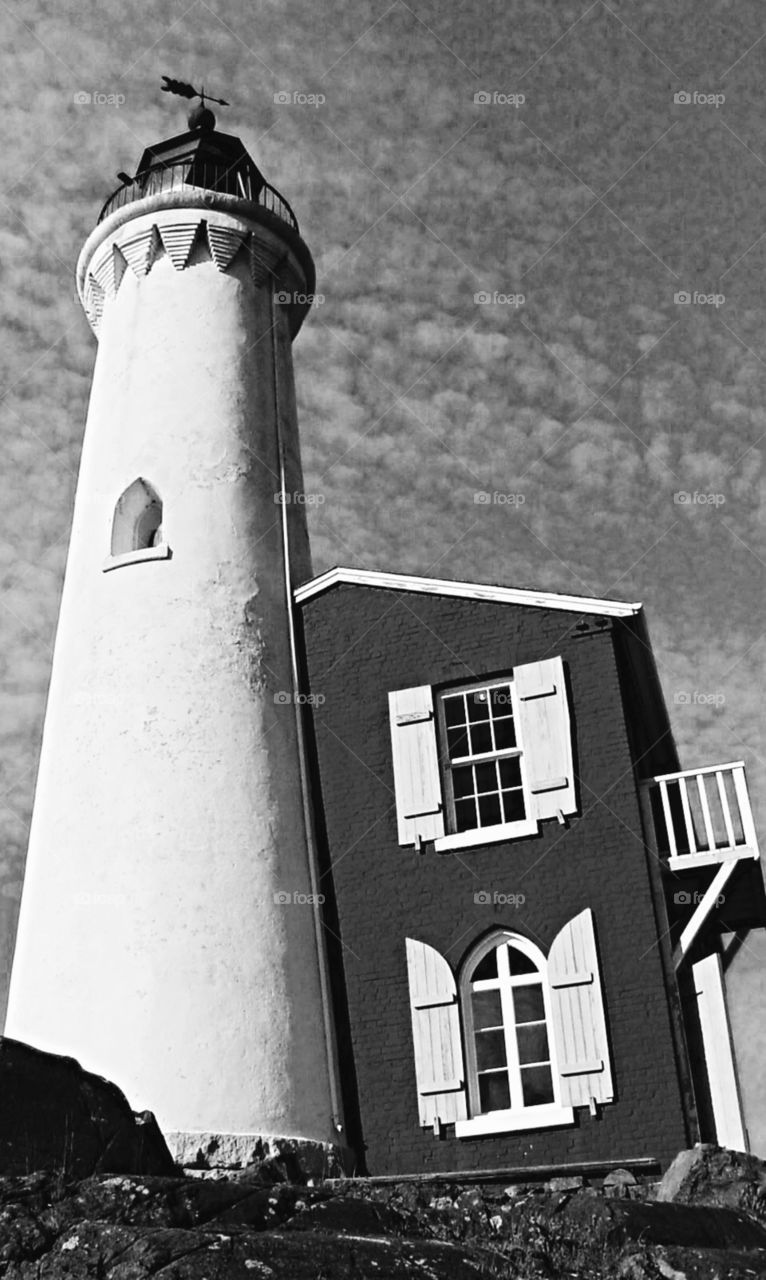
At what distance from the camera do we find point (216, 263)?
2250 cm

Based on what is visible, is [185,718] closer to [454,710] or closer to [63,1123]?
[454,710]

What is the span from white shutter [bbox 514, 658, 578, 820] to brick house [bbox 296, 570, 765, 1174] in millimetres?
28

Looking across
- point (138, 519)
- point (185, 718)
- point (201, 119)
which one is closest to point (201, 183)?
point (201, 119)

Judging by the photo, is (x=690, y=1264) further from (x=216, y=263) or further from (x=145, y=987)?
(x=216, y=263)

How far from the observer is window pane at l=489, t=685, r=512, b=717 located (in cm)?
1858

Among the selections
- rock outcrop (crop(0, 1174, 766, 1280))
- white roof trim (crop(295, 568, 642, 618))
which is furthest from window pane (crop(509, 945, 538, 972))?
rock outcrop (crop(0, 1174, 766, 1280))

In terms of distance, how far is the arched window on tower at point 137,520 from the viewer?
20531 millimetres

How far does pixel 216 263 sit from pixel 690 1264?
17.4 m

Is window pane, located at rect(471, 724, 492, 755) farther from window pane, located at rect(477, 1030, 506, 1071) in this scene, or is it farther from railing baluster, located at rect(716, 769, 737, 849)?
window pane, located at rect(477, 1030, 506, 1071)

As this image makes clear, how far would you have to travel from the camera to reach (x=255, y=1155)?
1639cm
